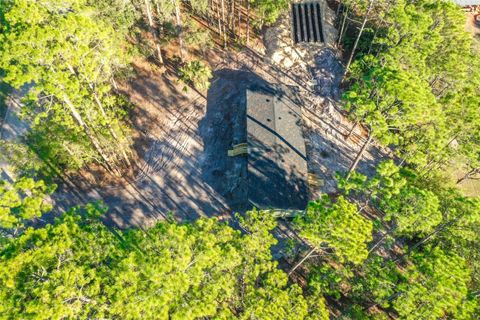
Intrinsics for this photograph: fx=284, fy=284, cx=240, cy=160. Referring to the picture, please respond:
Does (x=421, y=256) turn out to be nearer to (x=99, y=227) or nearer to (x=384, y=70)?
(x=384, y=70)

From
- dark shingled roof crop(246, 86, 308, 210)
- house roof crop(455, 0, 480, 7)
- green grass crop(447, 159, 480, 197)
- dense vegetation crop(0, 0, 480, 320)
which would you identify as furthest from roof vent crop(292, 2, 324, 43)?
house roof crop(455, 0, 480, 7)

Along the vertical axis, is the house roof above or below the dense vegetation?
above

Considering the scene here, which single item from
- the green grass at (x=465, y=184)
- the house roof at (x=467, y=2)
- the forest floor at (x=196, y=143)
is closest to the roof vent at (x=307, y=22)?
the forest floor at (x=196, y=143)

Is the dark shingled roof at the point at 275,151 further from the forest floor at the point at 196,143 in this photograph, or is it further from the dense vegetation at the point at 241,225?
the dense vegetation at the point at 241,225

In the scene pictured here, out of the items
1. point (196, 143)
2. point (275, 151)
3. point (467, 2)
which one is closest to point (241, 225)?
point (275, 151)

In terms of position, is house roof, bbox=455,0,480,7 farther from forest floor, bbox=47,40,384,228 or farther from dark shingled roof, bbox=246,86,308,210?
→ dark shingled roof, bbox=246,86,308,210

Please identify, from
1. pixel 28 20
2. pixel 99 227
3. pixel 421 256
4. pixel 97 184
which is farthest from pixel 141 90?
pixel 421 256
